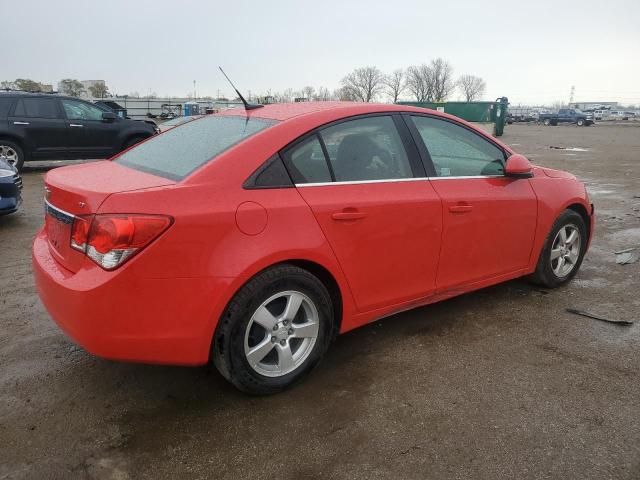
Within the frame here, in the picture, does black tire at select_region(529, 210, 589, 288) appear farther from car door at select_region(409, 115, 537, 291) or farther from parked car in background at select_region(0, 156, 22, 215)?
parked car in background at select_region(0, 156, 22, 215)

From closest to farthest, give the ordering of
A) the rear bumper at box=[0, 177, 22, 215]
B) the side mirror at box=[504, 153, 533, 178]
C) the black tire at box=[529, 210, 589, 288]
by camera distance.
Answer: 1. the side mirror at box=[504, 153, 533, 178]
2. the black tire at box=[529, 210, 589, 288]
3. the rear bumper at box=[0, 177, 22, 215]

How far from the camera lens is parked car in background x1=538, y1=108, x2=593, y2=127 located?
48128mm

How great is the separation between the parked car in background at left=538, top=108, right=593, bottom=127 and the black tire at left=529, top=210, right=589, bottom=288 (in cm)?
4978

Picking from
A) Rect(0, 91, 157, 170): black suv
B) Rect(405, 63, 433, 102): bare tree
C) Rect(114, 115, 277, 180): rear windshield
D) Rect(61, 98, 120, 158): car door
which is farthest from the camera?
Rect(405, 63, 433, 102): bare tree

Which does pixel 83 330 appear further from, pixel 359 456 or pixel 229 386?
pixel 359 456

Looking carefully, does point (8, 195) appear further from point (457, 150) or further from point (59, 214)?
point (457, 150)

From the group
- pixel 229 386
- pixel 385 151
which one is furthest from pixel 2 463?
pixel 385 151

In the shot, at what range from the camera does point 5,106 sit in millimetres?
10867

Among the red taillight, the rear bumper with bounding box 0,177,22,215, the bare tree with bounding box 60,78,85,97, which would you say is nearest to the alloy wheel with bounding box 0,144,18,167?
the rear bumper with bounding box 0,177,22,215

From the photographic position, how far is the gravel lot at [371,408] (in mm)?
Result: 2301

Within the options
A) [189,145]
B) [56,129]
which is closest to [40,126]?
[56,129]

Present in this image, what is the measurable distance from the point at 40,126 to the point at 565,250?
1086cm

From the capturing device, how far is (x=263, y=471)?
2256 mm

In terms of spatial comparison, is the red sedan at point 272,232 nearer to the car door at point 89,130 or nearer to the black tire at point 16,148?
the black tire at point 16,148
